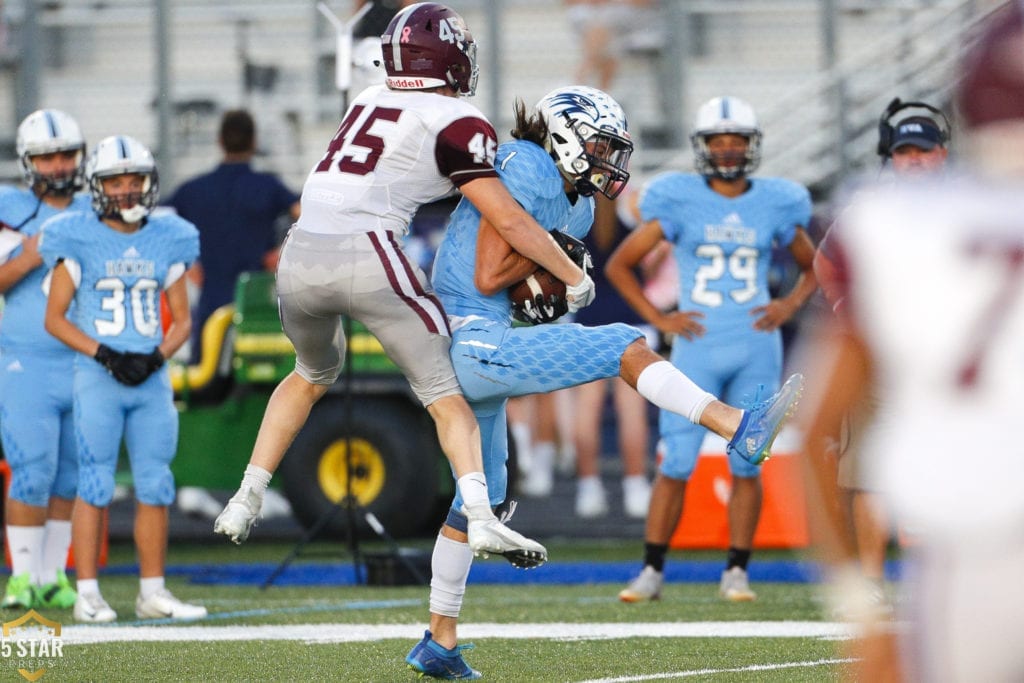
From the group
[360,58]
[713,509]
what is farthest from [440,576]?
[713,509]

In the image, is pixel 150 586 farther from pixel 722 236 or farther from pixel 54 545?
pixel 722 236

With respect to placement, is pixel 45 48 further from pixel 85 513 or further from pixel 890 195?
pixel 890 195

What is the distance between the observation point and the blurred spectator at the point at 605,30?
12852 millimetres

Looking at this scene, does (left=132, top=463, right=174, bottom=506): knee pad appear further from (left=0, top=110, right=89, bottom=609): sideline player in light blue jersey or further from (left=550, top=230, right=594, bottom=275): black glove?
(left=550, top=230, right=594, bottom=275): black glove

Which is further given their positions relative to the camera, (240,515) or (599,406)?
(599,406)

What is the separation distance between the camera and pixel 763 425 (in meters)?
4.57

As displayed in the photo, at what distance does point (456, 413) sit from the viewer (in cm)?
482

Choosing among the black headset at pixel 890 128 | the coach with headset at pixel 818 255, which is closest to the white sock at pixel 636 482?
the coach with headset at pixel 818 255

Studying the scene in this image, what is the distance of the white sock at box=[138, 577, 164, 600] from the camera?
663 cm

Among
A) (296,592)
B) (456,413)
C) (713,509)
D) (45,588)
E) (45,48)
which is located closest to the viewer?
(456,413)

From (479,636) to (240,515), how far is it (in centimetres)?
124

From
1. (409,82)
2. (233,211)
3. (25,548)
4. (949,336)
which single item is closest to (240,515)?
(409,82)

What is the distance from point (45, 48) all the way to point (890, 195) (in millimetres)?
12307

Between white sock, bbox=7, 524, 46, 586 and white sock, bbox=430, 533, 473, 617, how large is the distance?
8.82 ft
